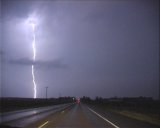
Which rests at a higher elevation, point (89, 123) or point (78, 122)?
point (78, 122)

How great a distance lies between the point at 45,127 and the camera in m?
19.6

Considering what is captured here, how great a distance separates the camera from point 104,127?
2036cm

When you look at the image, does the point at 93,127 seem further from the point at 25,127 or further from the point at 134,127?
the point at 25,127

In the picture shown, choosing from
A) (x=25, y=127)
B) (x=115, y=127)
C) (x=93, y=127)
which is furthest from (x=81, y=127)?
(x=25, y=127)

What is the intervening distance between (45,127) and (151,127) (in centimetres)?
670

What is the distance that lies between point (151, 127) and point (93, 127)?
12.2 ft

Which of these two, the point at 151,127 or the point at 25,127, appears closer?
the point at 25,127

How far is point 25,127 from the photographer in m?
19.4

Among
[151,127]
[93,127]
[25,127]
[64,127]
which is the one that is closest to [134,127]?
[151,127]

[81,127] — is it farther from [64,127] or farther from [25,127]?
[25,127]

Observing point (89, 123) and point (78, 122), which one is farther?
point (78, 122)

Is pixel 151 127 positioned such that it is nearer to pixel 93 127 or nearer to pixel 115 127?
pixel 115 127

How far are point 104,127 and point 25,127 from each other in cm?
482

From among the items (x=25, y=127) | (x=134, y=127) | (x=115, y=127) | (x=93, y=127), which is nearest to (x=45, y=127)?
(x=25, y=127)
